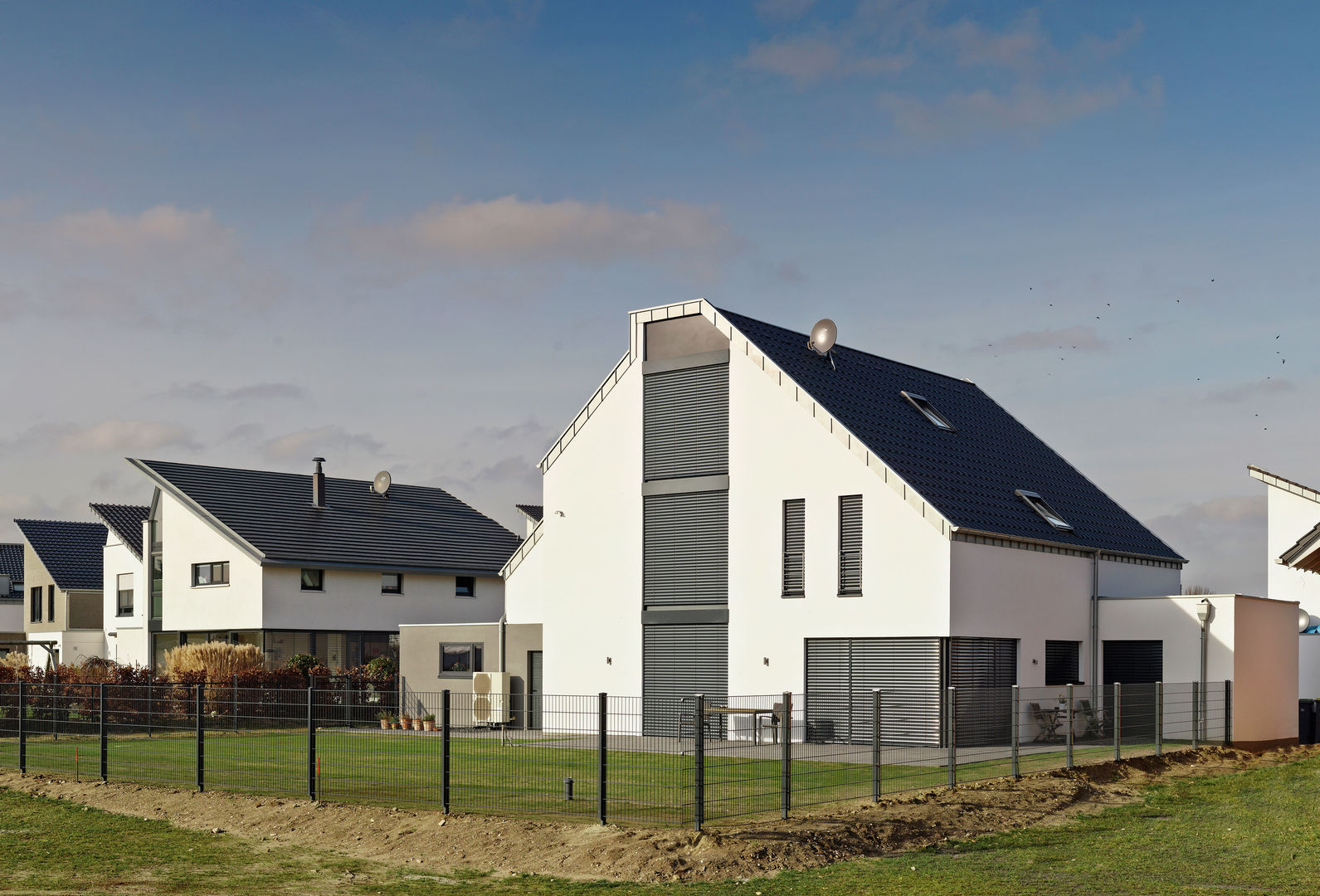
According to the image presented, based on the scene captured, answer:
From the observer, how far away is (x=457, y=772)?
15977 mm

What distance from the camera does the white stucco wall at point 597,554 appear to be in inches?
1156

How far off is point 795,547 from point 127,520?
28.9 metres

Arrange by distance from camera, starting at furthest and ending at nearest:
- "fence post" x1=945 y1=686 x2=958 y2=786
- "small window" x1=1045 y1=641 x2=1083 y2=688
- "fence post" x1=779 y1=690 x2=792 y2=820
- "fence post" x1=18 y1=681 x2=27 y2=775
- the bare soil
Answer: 1. "small window" x1=1045 y1=641 x2=1083 y2=688
2. "fence post" x1=18 y1=681 x2=27 y2=775
3. "fence post" x1=945 y1=686 x2=958 y2=786
4. "fence post" x1=779 y1=690 x2=792 y2=820
5. the bare soil

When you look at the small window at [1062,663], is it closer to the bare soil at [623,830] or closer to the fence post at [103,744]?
the bare soil at [623,830]

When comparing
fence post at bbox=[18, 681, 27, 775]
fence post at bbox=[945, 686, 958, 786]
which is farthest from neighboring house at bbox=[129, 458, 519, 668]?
fence post at bbox=[945, 686, 958, 786]

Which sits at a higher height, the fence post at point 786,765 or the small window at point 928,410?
the small window at point 928,410

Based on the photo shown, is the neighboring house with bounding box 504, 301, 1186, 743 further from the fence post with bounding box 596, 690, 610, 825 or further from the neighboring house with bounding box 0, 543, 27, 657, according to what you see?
the neighboring house with bounding box 0, 543, 27, 657

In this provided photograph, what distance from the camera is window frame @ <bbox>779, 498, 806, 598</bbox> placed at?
26.8 meters

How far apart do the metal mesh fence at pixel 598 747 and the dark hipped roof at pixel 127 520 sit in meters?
20.5

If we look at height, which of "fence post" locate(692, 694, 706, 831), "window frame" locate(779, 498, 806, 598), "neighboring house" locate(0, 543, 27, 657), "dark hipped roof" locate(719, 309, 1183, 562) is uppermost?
"dark hipped roof" locate(719, 309, 1183, 562)

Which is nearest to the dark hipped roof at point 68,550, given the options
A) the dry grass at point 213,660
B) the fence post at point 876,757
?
the dry grass at point 213,660

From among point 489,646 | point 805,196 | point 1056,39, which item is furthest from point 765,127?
point 489,646

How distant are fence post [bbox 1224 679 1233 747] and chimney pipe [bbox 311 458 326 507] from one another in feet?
93.7

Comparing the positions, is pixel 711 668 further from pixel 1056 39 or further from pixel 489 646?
pixel 1056 39
